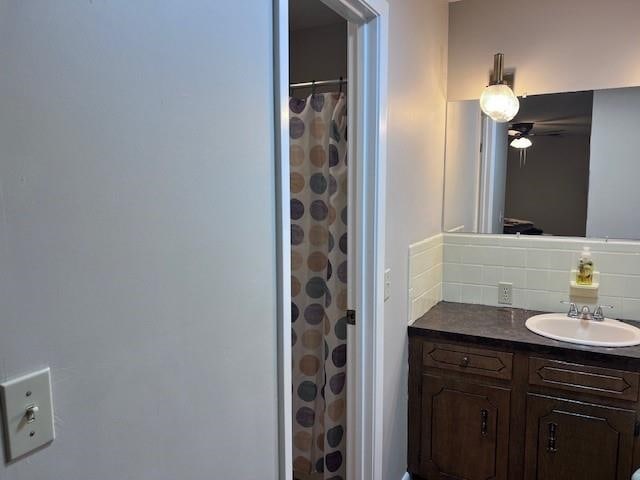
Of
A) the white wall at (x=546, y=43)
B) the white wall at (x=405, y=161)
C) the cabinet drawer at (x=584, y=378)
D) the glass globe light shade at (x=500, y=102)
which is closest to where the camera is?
the cabinet drawer at (x=584, y=378)

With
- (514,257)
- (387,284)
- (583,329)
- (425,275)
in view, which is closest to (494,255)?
(514,257)

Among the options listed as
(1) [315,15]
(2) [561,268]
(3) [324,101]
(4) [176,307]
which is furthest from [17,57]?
(2) [561,268]

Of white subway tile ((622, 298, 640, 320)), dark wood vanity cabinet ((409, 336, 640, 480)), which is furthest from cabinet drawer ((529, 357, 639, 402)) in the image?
white subway tile ((622, 298, 640, 320))

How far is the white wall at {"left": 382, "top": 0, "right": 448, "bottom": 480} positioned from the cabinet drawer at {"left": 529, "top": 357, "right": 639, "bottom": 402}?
1.88ft

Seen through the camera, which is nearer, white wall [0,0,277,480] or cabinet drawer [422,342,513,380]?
white wall [0,0,277,480]

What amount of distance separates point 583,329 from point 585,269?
0.94 ft

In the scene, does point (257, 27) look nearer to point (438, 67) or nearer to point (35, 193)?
point (35, 193)

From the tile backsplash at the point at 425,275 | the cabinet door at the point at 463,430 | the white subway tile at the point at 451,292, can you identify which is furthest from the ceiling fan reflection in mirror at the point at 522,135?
the cabinet door at the point at 463,430

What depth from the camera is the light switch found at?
0.64m

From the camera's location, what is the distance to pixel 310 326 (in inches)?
94.3

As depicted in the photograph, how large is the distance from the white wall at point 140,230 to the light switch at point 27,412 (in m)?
0.02

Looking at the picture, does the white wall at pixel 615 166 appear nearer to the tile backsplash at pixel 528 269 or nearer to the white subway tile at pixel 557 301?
the tile backsplash at pixel 528 269

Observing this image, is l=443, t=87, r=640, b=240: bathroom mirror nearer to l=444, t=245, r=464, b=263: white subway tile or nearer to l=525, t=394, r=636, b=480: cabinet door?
l=444, t=245, r=464, b=263: white subway tile

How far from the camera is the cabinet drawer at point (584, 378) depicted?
6.16 ft
